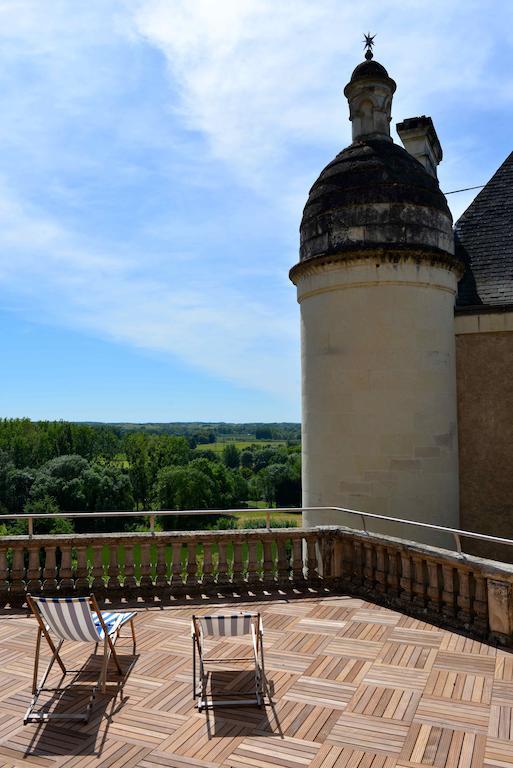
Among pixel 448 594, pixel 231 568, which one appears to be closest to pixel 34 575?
pixel 231 568

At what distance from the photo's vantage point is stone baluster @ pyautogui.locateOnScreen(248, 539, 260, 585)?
24.3 ft

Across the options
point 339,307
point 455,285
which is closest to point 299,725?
point 339,307

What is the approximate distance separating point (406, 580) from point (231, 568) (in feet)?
7.30

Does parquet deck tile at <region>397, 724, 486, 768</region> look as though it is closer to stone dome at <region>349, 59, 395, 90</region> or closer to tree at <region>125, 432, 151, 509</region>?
stone dome at <region>349, 59, 395, 90</region>

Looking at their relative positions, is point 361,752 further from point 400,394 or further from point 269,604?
point 400,394

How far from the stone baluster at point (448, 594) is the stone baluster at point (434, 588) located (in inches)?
2.1

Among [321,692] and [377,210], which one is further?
[377,210]

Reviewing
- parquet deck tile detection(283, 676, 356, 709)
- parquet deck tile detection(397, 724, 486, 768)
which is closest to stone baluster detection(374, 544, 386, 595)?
parquet deck tile detection(283, 676, 356, 709)

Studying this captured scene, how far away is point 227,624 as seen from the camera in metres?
4.70

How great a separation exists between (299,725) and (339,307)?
696 cm

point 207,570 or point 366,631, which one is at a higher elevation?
point 207,570

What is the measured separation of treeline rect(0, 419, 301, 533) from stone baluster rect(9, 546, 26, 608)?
41878mm

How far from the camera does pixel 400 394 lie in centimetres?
952

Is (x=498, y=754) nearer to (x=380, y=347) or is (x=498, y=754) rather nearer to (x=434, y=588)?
(x=434, y=588)
